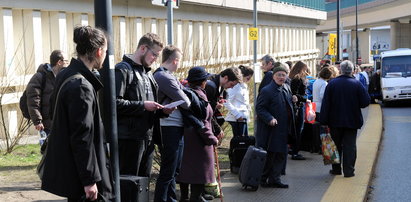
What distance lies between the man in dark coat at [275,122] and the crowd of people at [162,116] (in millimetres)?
13

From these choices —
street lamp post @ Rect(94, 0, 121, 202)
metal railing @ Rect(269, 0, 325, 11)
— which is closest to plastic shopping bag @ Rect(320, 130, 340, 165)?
street lamp post @ Rect(94, 0, 121, 202)

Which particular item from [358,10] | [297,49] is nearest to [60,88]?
[297,49]

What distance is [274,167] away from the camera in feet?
26.9

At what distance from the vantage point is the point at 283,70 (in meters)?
8.11

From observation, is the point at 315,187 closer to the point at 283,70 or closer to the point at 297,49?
the point at 283,70

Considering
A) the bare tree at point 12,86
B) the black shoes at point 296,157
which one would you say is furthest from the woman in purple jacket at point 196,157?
the bare tree at point 12,86

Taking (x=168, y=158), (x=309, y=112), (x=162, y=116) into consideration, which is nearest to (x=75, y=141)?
(x=162, y=116)

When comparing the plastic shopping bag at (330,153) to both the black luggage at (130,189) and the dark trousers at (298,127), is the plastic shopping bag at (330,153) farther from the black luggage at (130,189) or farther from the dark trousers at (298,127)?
the black luggage at (130,189)

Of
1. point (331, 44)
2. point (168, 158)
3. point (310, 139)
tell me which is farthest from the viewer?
point (331, 44)

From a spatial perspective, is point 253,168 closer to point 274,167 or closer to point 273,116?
point 274,167

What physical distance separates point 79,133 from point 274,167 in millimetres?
4528

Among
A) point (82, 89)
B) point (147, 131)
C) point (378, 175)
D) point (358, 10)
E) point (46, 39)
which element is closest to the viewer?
point (82, 89)

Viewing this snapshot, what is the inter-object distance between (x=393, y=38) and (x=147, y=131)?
63.5 meters

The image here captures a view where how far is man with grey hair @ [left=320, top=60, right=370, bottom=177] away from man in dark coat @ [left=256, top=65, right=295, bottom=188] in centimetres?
118
